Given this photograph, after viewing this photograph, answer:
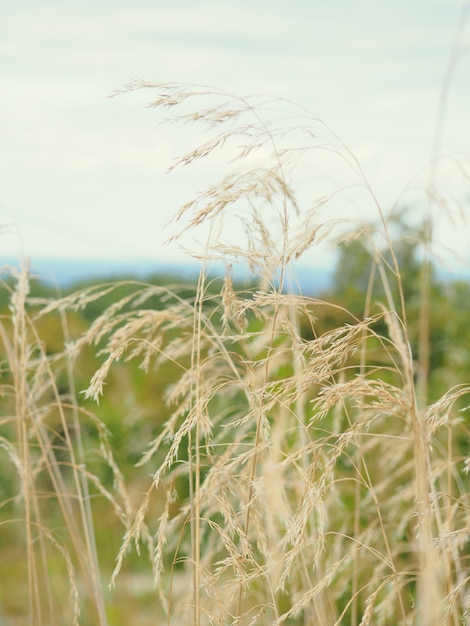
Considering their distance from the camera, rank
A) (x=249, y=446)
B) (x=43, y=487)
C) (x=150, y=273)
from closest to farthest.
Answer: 1. (x=249, y=446)
2. (x=43, y=487)
3. (x=150, y=273)

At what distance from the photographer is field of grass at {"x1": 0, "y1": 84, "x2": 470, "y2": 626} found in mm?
1266

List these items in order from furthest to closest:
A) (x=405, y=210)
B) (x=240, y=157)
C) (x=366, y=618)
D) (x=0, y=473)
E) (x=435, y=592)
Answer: (x=405, y=210) → (x=0, y=473) → (x=240, y=157) → (x=366, y=618) → (x=435, y=592)

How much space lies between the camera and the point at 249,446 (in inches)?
114

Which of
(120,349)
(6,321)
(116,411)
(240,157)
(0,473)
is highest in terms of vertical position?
(240,157)

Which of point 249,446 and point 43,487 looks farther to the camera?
point 43,487

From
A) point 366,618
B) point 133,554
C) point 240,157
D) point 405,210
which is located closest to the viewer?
point 366,618

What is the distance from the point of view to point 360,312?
17.8 ft

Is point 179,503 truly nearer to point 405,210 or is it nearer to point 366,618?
point 405,210

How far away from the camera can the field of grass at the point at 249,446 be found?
1.27 m

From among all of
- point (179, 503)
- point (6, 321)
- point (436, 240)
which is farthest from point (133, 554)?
point (436, 240)

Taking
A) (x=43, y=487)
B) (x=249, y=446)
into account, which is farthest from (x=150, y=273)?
(x=249, y=446)

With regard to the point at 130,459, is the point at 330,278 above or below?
above

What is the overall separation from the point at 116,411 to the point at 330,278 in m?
2.35

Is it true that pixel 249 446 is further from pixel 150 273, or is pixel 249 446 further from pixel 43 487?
pixel 150 273
